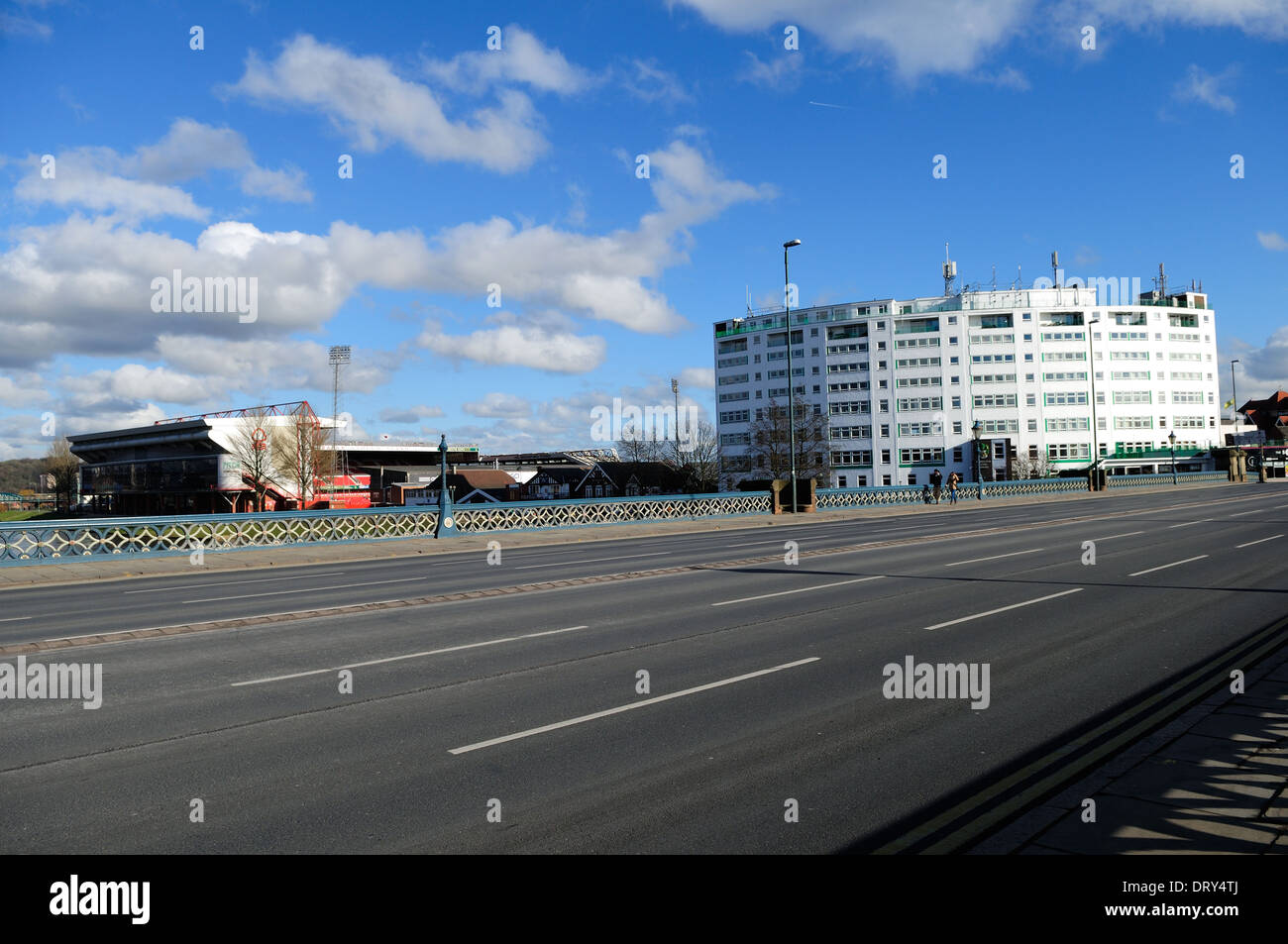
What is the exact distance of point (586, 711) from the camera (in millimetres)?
7340

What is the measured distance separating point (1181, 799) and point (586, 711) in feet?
14.3

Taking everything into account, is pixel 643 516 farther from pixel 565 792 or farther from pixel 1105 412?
pixel 1105 412

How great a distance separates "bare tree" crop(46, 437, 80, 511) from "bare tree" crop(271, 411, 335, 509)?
133ft

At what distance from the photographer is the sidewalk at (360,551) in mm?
23281

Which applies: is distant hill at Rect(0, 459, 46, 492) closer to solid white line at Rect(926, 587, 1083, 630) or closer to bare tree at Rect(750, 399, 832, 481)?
bare tree at Rect(750, 399, 832, 481)

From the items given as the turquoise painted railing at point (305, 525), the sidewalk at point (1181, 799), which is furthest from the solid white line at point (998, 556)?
the turquoise painted railing at point (305, 525)

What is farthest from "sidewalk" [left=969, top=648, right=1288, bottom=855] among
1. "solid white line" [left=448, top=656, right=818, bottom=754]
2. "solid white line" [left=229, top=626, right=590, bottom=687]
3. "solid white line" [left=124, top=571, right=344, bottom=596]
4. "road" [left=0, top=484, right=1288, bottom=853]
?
"solid white line" [left=124, top=571, right=344, bottom=596]

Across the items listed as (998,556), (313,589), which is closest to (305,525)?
(313,589)

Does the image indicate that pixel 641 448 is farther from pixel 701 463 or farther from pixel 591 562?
pixel 591 562

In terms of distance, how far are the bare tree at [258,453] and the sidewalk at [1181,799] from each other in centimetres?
7996

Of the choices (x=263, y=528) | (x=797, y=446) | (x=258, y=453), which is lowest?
(x=263, y=528)

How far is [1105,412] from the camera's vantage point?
117 m
